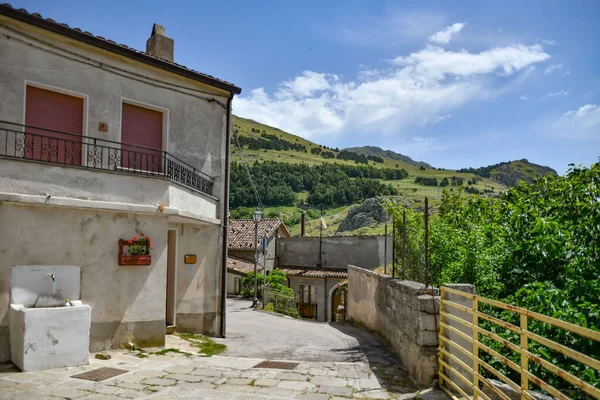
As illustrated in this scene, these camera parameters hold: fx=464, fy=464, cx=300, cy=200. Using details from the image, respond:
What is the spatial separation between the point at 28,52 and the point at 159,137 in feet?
11.0

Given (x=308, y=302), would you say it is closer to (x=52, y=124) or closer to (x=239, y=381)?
(x=52, y=124)

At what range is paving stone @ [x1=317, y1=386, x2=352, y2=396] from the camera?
634 cm

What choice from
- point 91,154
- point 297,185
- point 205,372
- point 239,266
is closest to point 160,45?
point 91,154

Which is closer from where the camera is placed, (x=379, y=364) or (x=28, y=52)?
(x=379, y=364)

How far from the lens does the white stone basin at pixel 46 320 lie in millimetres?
7254

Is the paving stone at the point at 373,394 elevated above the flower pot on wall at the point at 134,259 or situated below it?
below

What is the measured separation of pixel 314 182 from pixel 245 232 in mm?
69383

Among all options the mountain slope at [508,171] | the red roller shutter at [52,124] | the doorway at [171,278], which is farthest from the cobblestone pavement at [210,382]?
the mountain slope at [508,171]

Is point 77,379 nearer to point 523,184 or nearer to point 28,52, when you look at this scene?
point 28,52

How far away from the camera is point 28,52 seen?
29.7ft

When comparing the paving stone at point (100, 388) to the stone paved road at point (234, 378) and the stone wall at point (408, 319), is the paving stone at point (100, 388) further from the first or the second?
the stone wall at point (408, 319)

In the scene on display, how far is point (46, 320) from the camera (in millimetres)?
7375

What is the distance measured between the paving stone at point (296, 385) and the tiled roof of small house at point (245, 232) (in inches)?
1120

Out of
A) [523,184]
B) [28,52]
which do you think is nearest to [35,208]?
[28,52]
